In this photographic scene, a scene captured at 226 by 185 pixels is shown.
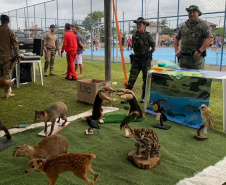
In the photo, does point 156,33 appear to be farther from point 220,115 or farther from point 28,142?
point 28,142

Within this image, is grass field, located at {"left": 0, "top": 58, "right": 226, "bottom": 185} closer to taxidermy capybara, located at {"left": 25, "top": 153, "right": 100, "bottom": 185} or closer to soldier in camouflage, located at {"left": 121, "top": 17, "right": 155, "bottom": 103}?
taxidermy capybara, located at {"left": 25, "top": 153, "right": 100, "bottom": 185}

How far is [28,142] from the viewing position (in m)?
3.54

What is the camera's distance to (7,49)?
602cm

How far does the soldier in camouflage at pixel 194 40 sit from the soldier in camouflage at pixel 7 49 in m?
4.15

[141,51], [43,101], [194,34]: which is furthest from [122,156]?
[43,101]

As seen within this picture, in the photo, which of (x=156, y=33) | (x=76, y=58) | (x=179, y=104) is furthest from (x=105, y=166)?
(x=156, y=33)

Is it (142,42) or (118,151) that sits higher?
(142,42)

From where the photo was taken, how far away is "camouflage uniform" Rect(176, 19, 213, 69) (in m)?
4.64

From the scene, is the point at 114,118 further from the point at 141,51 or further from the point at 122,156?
the point at 141,51

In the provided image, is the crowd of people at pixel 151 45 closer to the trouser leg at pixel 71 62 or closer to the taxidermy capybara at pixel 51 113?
the taxidermy capybara at pixel 51 113

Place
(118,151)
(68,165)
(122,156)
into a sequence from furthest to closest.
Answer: (118,151) < (122,156) < (68,165)

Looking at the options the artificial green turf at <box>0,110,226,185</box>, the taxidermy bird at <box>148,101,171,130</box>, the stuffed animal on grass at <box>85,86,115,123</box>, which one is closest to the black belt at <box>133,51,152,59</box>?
the taxidermy bird at <box>148,101,171,130</box>

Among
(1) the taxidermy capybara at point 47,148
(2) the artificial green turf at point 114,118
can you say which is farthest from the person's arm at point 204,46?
(1) the taxidermy capybara at point 47,148

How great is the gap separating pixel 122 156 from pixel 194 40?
295 centimetres
